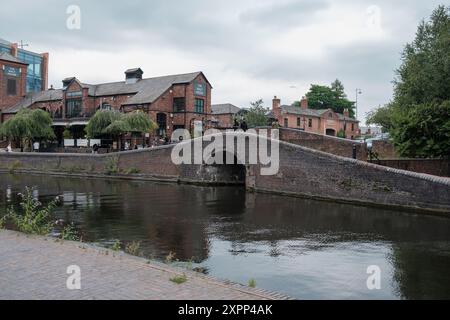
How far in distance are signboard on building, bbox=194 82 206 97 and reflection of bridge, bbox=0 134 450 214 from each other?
585 inches

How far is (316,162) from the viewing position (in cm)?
2086

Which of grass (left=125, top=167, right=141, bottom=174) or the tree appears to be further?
grass (left=125, top=167, right=141, bottom=174)

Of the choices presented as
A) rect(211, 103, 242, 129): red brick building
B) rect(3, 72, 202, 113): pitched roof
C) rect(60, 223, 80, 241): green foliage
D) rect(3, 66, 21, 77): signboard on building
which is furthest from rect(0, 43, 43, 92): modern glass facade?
rect(60, 223, 80, 241): green foliage

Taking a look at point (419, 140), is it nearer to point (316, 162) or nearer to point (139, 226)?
point (316, 162)

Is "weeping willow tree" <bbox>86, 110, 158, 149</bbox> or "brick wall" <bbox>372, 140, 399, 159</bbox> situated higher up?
"weeping willow tree" <bbox>86, 110, 158, 149</bbox>

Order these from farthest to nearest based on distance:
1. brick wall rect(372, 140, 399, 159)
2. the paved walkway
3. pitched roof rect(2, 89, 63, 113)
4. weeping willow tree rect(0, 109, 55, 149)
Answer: pitched roof rect(2, 89, 63, 113) → weeping willow tree rect(0, 109, 55, 149) → brick wall rect(372, 140, 399, 159) → the paved walkway

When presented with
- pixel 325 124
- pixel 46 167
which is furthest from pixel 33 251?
pixel 325 124

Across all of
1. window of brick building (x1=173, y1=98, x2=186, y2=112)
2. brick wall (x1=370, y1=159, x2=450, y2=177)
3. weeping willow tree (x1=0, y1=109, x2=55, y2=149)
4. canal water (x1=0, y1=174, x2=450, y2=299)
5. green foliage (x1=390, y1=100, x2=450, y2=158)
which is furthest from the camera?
window of brick building (x1=173, y1=98, x2=186, y2=112)

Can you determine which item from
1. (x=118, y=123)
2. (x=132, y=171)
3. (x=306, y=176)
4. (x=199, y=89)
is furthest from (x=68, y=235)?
(x=199, y=89)

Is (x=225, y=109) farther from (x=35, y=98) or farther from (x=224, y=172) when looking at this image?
(x=224, y=172)

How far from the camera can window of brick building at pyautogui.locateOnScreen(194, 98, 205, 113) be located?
4662 cm

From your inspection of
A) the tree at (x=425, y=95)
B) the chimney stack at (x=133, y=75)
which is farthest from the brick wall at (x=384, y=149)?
the chimney stack at (x=133, y=75)

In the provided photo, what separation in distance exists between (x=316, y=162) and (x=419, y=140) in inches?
175

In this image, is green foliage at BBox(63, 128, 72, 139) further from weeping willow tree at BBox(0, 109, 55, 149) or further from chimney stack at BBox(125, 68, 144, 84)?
chimney stack at BBox(125, 68, 144, 84)
